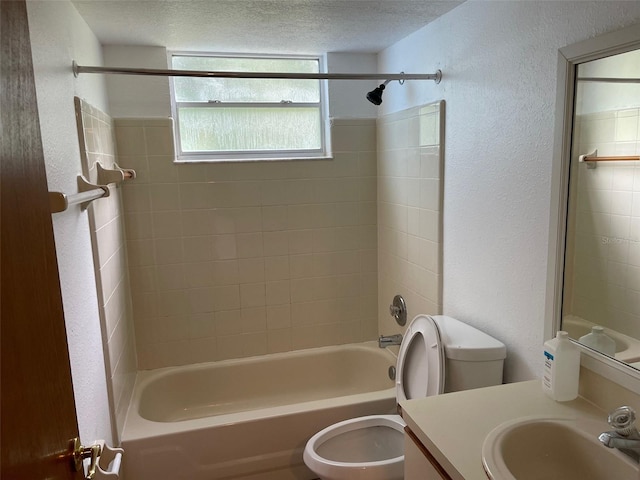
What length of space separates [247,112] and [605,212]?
2.10 meters

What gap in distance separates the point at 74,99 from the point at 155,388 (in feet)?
5.50

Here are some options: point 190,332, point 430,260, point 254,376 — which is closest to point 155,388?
point 190,332

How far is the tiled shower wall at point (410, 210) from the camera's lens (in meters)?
2.25

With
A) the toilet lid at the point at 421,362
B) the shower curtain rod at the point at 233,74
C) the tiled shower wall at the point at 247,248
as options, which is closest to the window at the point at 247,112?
the tiled shower wall at the point at 247,248

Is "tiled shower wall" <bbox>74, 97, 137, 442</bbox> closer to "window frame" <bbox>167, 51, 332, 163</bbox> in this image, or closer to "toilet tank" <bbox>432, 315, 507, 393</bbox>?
"window frame" <bbox>167, 51, 332, 163</bbox>

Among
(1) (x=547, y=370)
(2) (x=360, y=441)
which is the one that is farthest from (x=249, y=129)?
(1) (x=547, y=370)

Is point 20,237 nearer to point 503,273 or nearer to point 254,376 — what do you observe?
point 503,273

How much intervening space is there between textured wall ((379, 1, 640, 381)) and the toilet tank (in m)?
0.07

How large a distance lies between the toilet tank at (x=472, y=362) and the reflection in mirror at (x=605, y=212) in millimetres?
317

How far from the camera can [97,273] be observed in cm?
188

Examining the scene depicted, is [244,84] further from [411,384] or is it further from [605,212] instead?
[605,212]

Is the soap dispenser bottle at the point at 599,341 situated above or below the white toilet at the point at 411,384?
above

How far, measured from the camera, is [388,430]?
Result: 6.89 feet

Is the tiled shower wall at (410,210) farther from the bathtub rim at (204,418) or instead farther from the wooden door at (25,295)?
the wooden door at (25,295)
